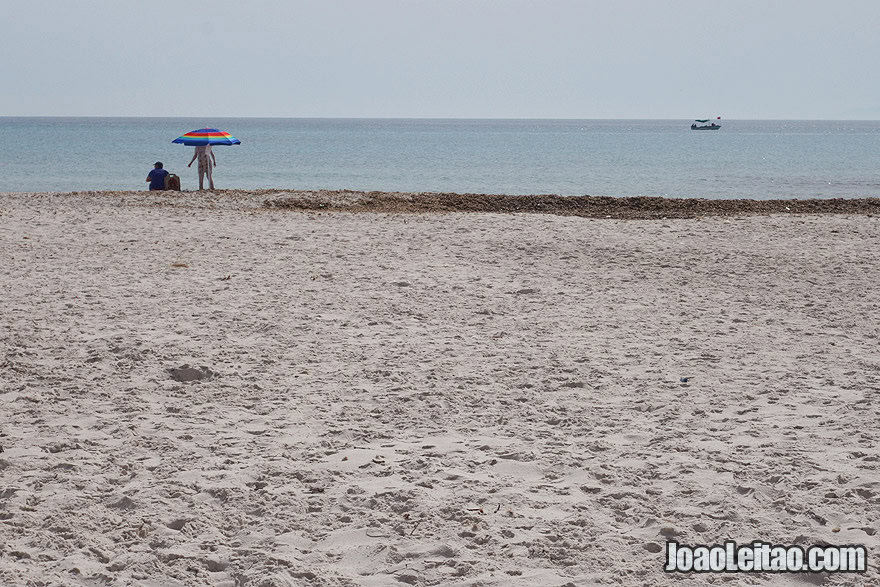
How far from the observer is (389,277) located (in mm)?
8867

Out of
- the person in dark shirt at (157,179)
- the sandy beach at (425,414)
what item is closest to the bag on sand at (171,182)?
the person in dark shirt at (157,179)

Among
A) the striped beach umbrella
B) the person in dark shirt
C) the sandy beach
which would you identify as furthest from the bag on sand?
the sandy beach

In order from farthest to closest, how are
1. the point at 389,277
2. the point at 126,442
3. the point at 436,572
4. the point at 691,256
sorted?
the point at 691,256 → the point at 389,277 → the point at 126,442 → the point at 436,572

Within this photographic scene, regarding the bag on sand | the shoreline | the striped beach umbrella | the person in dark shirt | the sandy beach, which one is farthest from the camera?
the striped beach umbrella

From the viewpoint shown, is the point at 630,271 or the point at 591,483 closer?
the point at 591,483

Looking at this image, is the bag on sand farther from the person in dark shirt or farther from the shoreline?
the shoreline

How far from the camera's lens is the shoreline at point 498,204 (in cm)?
1453

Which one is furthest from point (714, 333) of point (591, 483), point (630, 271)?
point (591, 483)

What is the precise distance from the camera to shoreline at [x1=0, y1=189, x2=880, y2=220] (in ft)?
47.7

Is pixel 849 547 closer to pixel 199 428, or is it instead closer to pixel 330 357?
pixel 199 428

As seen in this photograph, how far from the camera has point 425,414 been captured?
16.8 feet

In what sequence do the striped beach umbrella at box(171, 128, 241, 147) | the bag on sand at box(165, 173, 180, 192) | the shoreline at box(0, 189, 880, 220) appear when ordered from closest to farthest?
1. the shoreline at box(0, 189, 880, 220)
2. the bag on sand at box(165, 173, 180, 192)
3. the striped beach umbrella at box(171, 128, 241, 147)

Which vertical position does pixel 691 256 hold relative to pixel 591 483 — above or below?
above

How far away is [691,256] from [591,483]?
6668 mm
